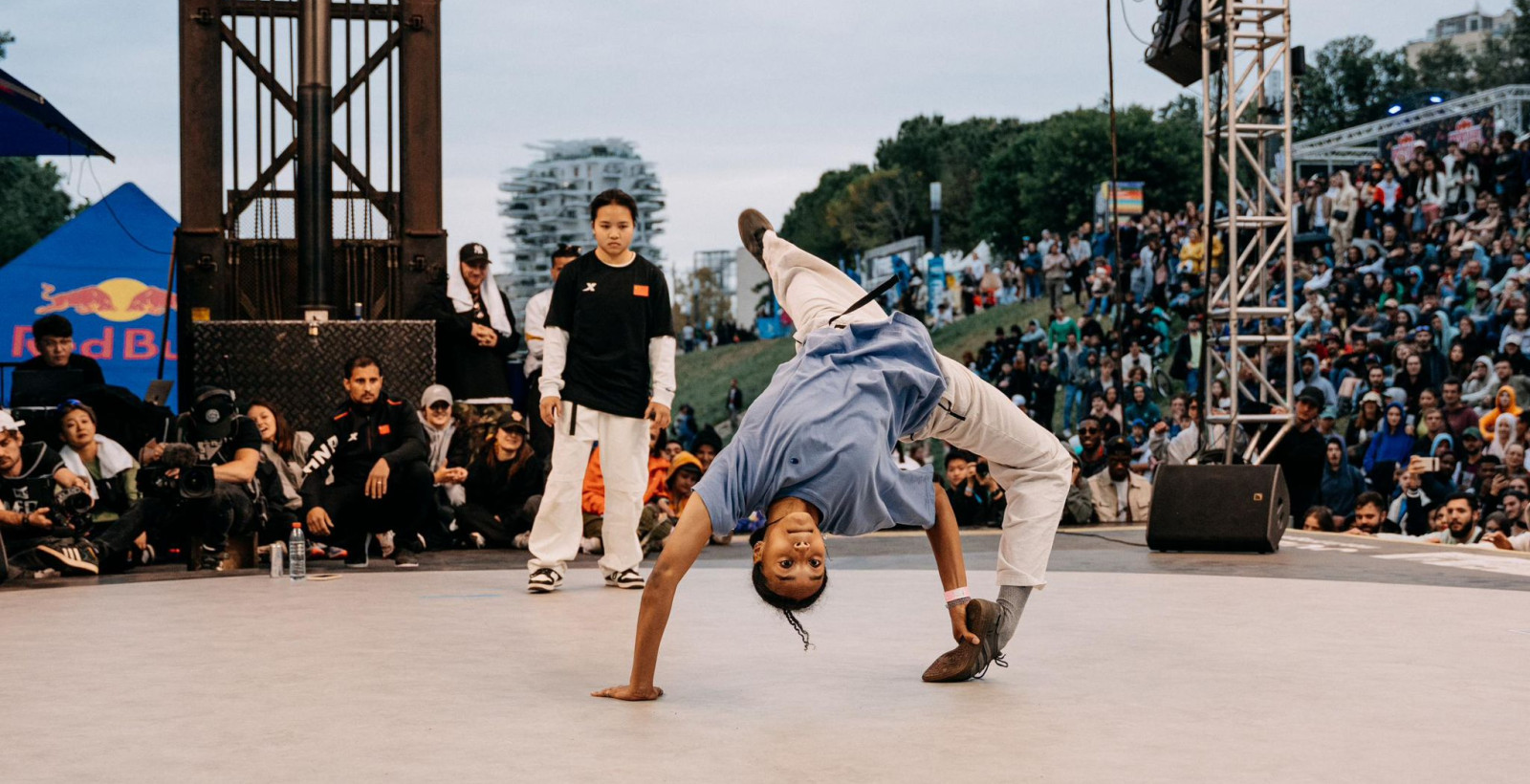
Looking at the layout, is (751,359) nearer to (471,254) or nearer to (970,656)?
(471,254)

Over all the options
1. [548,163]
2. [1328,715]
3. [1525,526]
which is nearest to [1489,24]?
[548,163]

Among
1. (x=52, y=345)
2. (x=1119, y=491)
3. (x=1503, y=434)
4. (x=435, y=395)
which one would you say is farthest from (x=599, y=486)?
(x=1503, y=434)

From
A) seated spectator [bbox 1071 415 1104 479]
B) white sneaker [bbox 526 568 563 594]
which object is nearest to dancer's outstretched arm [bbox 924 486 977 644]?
white sneaker [bbox 526 568 563 594]

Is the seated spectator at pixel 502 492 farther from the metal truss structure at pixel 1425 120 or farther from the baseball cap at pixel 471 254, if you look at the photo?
the metal truss structure at pixel 1425 120

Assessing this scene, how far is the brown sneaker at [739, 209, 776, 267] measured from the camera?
4.66 m

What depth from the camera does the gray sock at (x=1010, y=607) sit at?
399 centimetres

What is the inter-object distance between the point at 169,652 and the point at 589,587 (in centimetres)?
208

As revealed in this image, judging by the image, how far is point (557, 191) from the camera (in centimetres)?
10444

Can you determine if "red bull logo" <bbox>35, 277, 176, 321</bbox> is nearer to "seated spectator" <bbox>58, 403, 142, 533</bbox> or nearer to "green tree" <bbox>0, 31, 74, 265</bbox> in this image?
"seated spectator" <bbox>58, 403, 142, 533</bbox>

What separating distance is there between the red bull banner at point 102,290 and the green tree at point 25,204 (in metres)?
26.6

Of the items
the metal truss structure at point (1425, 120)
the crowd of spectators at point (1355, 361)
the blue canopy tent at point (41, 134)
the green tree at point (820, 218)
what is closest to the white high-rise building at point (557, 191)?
the green tree at point (820, 218)

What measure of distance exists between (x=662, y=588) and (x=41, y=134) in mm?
8515

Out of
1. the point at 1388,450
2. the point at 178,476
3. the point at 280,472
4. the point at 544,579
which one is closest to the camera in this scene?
the point at 544,579

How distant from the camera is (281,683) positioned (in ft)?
12.5
